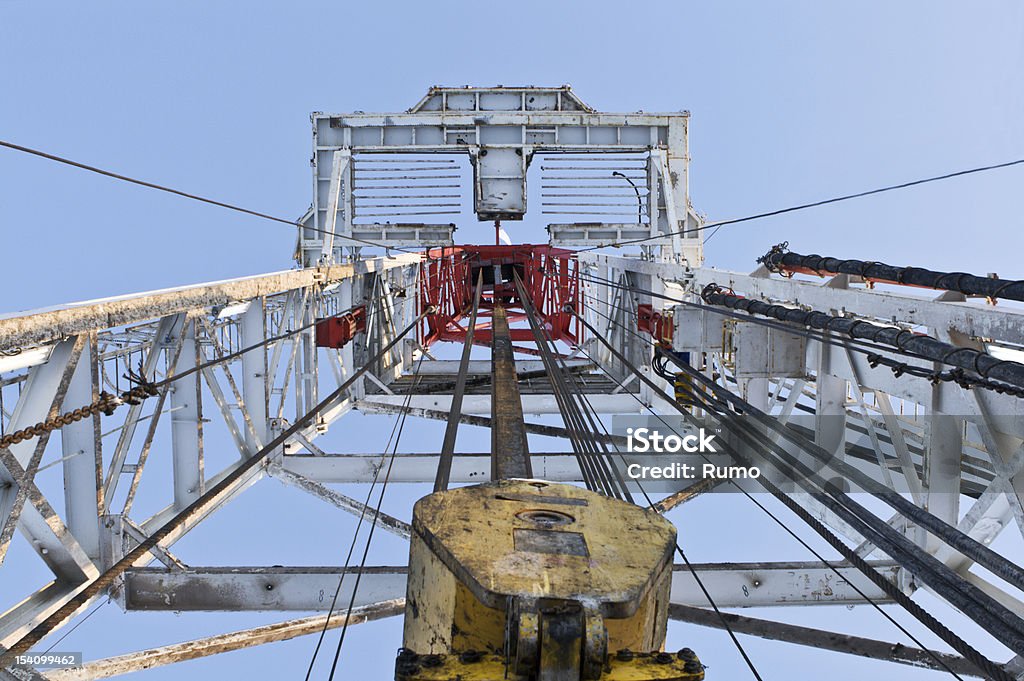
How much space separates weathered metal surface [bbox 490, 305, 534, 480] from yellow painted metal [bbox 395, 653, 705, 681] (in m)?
1.37

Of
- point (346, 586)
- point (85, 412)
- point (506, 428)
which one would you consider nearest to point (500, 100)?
point (346, 586)

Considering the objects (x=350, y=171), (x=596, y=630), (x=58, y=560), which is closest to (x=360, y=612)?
(x=58, y=560)

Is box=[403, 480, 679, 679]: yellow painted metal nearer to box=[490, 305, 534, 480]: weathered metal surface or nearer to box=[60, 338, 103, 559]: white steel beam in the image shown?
box=[490, 305, 534, 480]: weathered metal surface

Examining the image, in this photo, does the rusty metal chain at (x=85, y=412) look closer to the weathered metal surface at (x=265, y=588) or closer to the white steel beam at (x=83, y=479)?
the white steel beam at (x=83, y=479)

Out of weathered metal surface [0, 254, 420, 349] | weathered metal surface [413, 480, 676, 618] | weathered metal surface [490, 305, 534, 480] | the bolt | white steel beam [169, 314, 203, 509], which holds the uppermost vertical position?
weathered metal surface [0, 254, 420, 349]

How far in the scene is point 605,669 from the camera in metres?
1.87

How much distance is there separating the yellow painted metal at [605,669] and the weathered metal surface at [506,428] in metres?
1.37

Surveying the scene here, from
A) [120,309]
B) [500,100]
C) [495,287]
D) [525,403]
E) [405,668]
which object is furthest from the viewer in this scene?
[495,287]

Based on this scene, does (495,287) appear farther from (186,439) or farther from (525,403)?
→ (186,439)

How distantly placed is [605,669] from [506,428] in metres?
2.59

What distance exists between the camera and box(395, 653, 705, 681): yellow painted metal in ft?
6.04

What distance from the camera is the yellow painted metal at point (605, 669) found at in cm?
184

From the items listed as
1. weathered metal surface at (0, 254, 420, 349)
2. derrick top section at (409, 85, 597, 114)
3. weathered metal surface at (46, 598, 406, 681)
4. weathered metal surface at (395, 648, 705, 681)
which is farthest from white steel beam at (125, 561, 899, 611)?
derrick top section at (409, 85, 597, 114)

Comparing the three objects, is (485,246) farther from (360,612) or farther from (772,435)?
(360,612)
